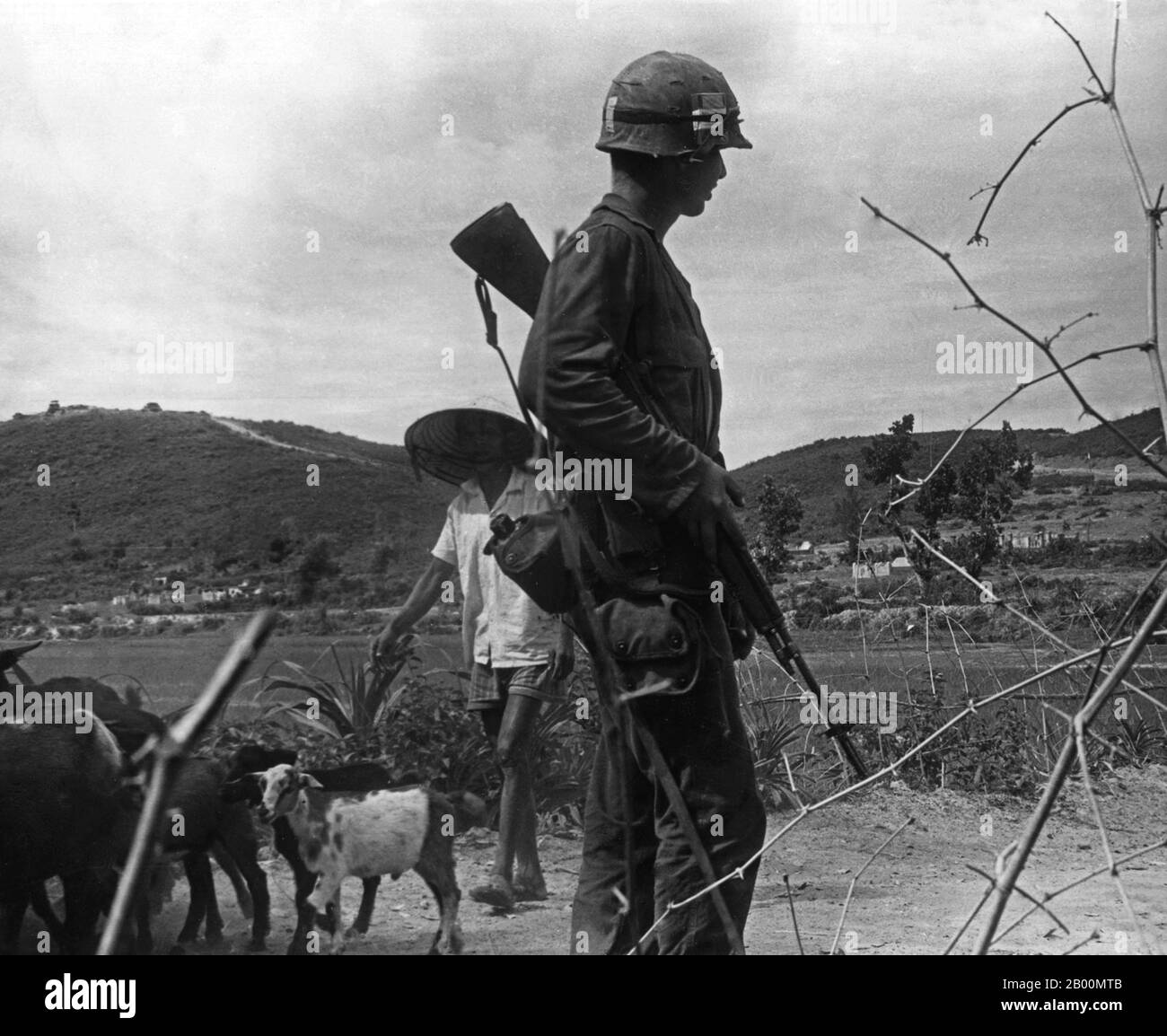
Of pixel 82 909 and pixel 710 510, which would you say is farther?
pixel 82 909

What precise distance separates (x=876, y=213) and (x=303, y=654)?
3414 millimetres

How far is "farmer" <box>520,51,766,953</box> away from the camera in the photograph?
7.86ft

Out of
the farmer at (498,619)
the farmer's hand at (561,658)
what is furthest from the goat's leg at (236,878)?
the farmer's hand at (561,658)

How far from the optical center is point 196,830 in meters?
3.24

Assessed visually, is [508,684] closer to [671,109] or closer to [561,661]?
[561,661]

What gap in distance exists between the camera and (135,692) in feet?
12.3

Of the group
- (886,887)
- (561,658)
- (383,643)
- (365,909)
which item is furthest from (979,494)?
(365,909)

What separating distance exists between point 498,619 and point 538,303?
1.54 metres

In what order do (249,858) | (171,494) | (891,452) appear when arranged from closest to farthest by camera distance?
1. (249,858)
2. (171,494)
3. (891,452)

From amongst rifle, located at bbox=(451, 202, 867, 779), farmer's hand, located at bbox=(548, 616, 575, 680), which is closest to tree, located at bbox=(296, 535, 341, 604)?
farmer's hand, located at bbox=(548, 616, 575, 680)

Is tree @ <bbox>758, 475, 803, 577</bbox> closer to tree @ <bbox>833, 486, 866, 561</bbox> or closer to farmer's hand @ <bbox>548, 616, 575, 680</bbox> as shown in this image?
tree @ <bbox>833, 486, 866, 561</bbox>

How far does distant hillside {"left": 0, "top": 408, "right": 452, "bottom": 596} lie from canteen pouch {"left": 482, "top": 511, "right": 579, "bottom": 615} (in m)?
1.39
